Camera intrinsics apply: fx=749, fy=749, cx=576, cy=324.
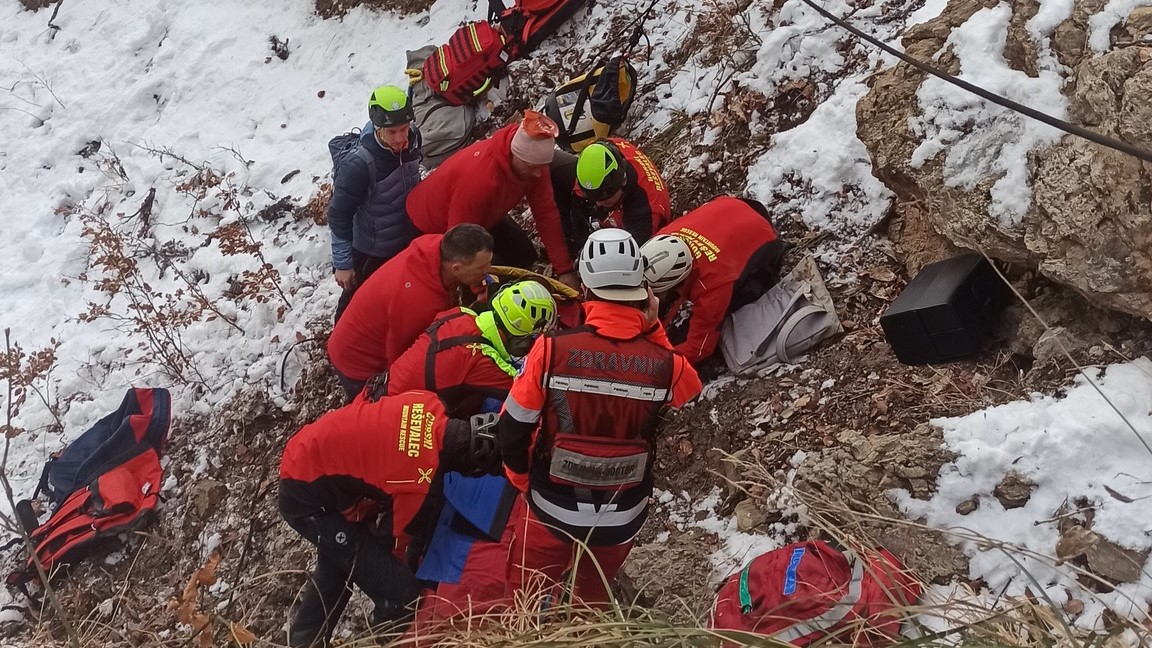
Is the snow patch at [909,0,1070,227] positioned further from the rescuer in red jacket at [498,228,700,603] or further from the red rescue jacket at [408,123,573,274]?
the red rescue jacket at [408,123,573,274]

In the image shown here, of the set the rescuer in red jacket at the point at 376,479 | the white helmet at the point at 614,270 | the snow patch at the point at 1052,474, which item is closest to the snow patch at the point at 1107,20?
the snow patch at the point at 1052,474

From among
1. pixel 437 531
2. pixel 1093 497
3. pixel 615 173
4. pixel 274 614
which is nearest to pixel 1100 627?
pixel 1093 497

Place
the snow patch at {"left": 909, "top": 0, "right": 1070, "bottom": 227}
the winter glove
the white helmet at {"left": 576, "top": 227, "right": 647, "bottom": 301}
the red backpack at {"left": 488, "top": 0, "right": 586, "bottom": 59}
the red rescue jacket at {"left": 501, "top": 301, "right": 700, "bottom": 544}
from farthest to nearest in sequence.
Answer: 1. the red backpack at {"left": 488, "top": 0, "right": 586, "bottom": 59}
2. the winter glove
3. the snow patch at {"left": 909, "top": 0, "right": 1070, "bottom": 227}
4. the white helmet at {"left": 576, "top": 227, "right": 647, "bottom": 301}
5. the red rescue jacket at {"left": 501, "top": 301, "right": 700, "bottom": 544}

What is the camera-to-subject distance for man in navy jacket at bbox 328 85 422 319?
15.5 feet

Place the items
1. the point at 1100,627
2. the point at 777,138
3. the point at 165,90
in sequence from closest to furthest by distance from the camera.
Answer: the point at 1100,627 → the point at 777,138 → the point at 165,90

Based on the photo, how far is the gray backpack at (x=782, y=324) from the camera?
13.6ft

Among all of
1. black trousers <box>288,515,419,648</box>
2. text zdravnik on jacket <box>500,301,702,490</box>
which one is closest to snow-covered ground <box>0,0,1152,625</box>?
text zdravnik on jacket <box>500,301,702,490</box>

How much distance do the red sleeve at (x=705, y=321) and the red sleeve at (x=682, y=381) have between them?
1026 millimetres

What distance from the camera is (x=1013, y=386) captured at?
11.0 feet

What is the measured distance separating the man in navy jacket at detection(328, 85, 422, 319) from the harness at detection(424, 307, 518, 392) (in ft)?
4.66

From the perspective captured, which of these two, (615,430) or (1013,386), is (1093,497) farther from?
(615,430)

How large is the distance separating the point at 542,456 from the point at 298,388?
3257 mm

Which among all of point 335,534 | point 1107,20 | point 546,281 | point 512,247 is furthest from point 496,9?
point 335,534

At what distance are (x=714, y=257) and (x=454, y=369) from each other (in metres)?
1.56
